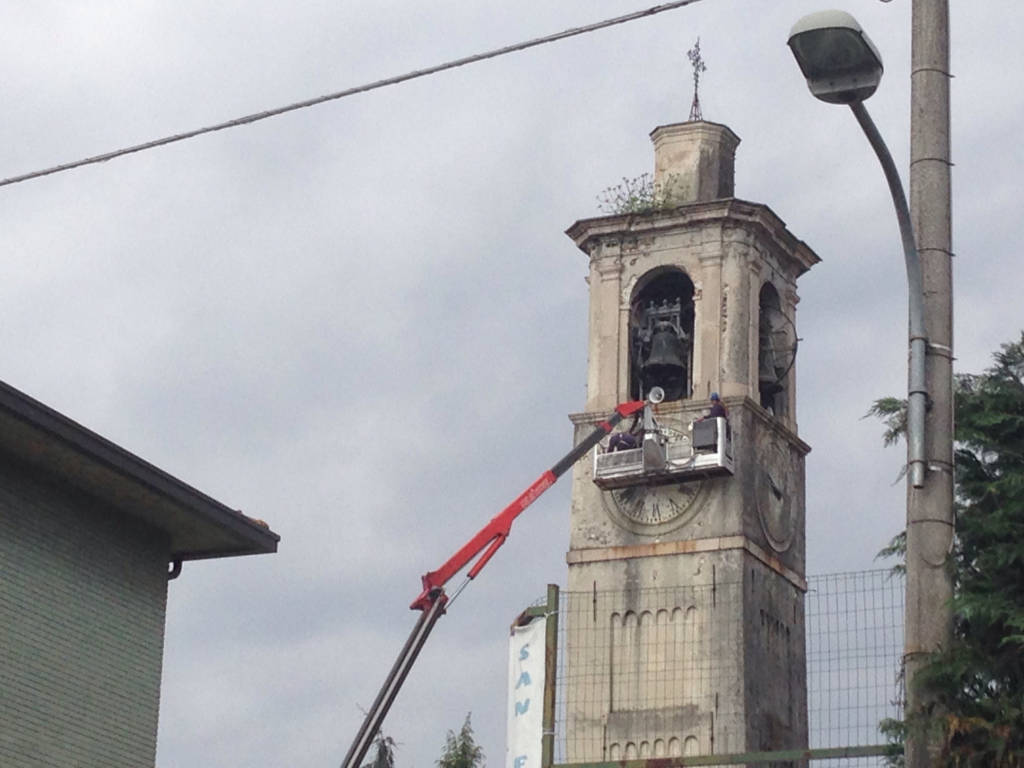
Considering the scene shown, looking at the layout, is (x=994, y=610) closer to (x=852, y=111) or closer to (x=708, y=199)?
(x=852, y=111)

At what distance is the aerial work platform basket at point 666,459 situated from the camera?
5153 centimetres

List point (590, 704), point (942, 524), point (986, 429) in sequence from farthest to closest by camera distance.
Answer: point (590, 704)
point (986, 429)
point (942, 524)

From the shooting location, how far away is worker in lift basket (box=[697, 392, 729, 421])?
50719mm

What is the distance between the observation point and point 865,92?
10.4 metres

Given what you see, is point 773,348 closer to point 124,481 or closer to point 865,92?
point 124,481

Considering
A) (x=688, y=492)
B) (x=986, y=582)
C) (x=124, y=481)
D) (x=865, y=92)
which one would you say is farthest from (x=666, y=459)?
(x=865, y=92)

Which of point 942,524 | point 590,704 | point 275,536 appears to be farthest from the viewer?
point 590,704

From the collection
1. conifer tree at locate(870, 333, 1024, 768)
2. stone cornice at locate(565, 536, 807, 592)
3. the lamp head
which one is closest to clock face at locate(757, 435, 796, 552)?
stone cornice at locate(565, 536, 807, 592)

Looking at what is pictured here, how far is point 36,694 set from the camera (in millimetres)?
19141

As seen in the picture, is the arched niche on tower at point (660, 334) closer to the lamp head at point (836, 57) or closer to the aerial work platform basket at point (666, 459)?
the aerial work platform basket at point (666, 459)

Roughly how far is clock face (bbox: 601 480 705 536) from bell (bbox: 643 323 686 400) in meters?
2.27

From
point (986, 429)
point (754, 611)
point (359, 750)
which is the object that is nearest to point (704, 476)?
point (754, 611)

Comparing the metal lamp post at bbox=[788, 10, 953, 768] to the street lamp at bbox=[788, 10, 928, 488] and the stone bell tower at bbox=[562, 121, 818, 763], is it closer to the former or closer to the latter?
the street lamp at bbox=[788, 10, 928, 488]

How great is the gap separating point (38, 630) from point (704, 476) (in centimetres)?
3387
